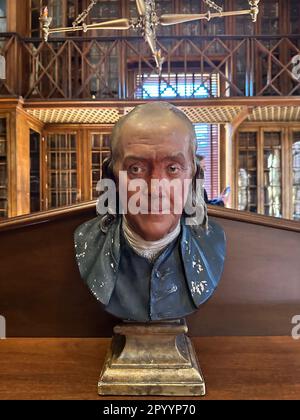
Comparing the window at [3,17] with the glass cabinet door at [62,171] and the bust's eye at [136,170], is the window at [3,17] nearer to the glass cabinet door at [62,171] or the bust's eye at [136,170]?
the glass cabinet door at [62,171]

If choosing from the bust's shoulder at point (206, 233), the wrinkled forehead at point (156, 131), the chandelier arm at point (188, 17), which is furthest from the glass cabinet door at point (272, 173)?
the wrinkled forehead at point (156, 131)

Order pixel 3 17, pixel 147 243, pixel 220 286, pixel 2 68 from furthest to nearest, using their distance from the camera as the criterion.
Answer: pixel 3 17, pixel 2 68, pixel 220 286, pixel 147 243

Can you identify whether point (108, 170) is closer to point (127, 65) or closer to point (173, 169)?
point (173, 169)

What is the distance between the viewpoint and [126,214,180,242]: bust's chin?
39.6 inches

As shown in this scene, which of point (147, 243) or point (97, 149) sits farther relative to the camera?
point (97, 149)

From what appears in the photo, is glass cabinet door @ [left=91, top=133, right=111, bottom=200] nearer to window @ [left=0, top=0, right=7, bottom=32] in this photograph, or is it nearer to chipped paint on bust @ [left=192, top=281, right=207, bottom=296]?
window @ [left=0, top=0, right=7, bottom=32]

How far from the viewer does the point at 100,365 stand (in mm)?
1205

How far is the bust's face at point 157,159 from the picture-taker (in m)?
0.97

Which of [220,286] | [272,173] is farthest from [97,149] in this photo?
[220,286]

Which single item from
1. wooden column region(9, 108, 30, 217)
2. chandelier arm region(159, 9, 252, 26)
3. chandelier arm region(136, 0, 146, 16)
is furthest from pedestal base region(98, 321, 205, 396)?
wooden column region(9, 108, 30, 217)

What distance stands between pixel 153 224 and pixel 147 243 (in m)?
0.09

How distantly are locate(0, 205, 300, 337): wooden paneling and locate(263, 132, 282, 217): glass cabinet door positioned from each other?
15.5 ft

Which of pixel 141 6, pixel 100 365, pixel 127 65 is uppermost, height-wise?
pixel 127 65

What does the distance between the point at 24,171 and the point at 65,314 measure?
3890mm
